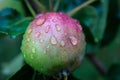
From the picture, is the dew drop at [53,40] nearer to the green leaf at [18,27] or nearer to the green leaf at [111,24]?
the green leaf at [18,27]

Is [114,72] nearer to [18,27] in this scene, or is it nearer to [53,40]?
[18,27]

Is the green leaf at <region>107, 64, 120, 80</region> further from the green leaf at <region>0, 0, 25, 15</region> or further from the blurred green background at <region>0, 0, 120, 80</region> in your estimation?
the green leaf at <region>0, 0, 25, 15</region>

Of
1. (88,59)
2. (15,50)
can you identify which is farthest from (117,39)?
(15,50)

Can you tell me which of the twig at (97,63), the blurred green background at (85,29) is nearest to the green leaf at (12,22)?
the blurred green background at (85,29)

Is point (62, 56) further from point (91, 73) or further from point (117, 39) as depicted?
point (117, 39)

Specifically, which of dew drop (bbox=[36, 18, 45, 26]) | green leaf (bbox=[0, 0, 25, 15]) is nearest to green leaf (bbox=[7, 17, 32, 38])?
dew drop (bbox=[36, 18, 45, 26])

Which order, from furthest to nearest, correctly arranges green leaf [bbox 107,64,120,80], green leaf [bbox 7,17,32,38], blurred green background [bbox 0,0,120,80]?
1. green leaf [bbox 107,64,120,80]
2. blurred green background [bbox 0,0,120,80]
3. green leaf [bbox 7,17,32,38]

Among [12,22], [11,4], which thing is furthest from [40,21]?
[11,4]
